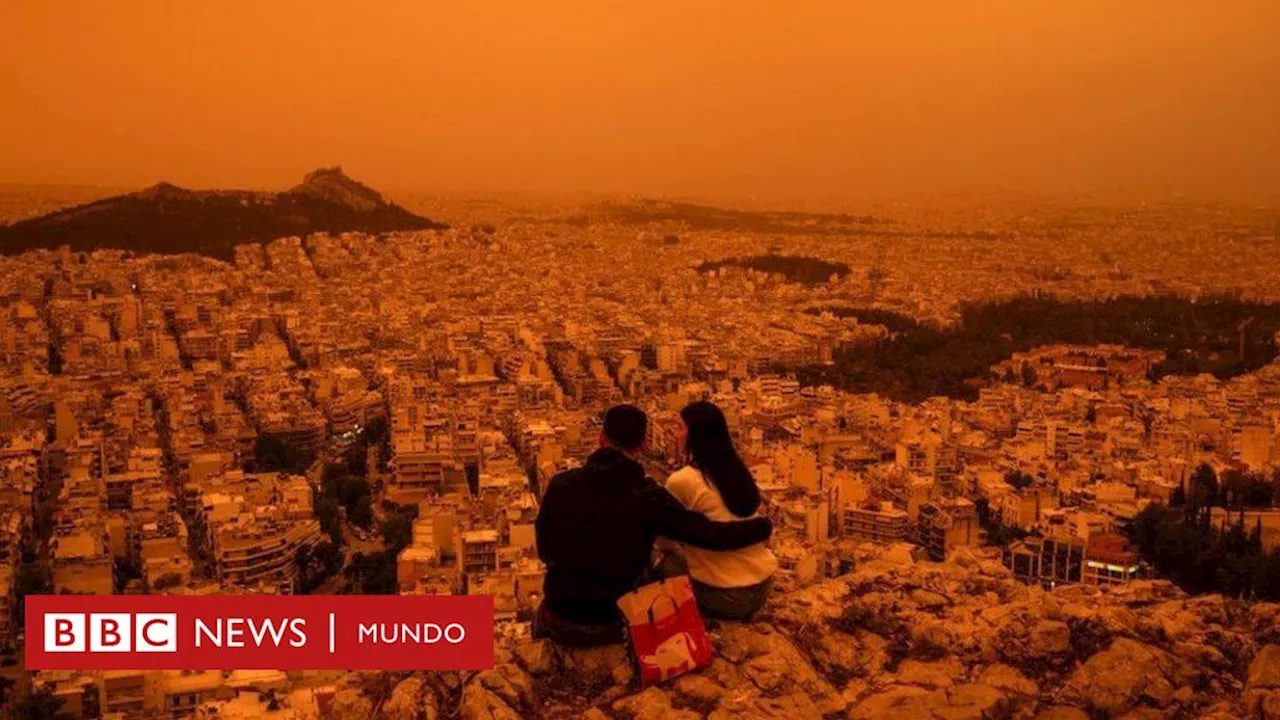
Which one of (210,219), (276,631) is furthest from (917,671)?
(210,219)

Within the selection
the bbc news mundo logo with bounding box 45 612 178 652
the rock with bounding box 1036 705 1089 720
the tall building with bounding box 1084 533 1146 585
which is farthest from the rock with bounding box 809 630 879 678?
the tall building with bounding box 1084 533 1146 585

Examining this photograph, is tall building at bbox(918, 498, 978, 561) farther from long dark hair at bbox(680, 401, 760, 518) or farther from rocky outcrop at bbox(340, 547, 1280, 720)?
long dark hair at bbox(680, 401, 760, 518)

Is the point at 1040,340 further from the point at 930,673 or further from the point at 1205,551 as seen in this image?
the point at 930,673

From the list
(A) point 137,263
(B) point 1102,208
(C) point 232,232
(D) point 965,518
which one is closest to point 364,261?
(C) point 232,232

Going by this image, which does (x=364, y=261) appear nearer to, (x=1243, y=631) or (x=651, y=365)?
(x=651, y=365)

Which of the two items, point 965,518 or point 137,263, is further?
point 137,263
